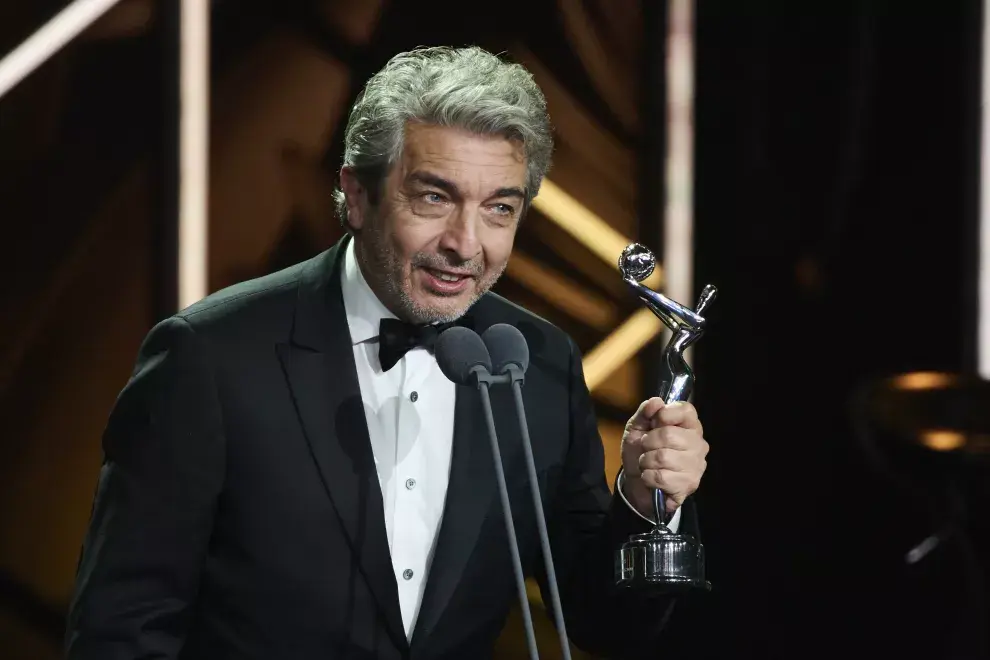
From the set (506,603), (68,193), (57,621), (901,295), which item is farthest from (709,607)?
(68,193)

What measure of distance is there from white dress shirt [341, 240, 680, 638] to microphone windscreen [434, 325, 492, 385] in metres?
0.43

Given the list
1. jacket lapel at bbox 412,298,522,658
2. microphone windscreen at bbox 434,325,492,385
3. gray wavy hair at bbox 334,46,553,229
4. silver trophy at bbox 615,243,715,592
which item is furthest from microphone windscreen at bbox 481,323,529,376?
gray wavy hair at bbox 334,46,553,229

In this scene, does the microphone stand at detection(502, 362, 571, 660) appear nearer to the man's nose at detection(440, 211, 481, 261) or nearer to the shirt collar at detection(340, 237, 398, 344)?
the man's nose at detection(440, 211, 481, 261)

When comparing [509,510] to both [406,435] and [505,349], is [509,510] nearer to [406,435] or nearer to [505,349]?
[505,349]

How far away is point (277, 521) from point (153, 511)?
6.6 inches

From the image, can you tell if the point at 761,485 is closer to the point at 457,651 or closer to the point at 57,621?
the point at 457,651

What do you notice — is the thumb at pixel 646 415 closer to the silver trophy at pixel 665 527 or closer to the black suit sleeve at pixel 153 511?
the silver trophy at pixel 665 527

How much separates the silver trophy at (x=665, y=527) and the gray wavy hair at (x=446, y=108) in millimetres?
317

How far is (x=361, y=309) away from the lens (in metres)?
1.87

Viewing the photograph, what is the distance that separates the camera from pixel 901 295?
3.01m

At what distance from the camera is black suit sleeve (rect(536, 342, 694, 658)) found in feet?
5.73

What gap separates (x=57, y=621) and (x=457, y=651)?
1158 millimetres

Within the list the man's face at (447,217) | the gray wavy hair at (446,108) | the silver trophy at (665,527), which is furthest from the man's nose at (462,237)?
the silver trophy at (665,527)

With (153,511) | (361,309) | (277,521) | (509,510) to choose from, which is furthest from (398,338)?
(509,510)
